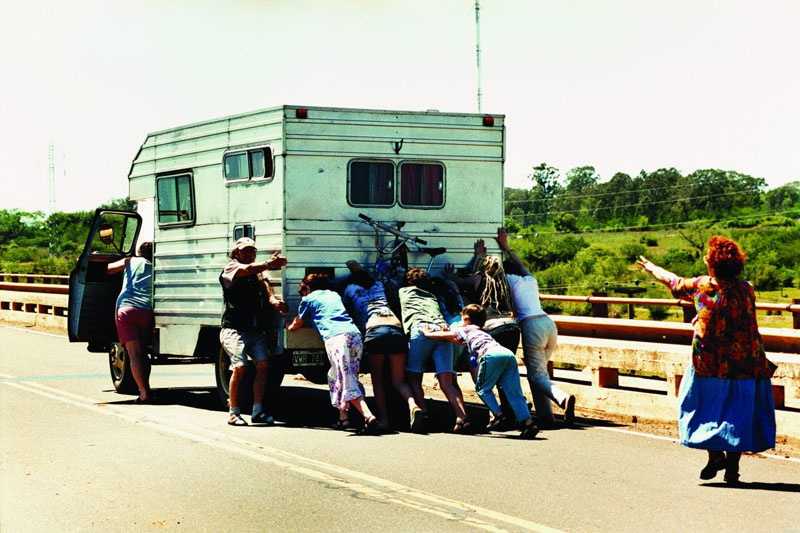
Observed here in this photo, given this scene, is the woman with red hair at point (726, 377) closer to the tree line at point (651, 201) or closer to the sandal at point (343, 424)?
the sandal at point (343, 424)

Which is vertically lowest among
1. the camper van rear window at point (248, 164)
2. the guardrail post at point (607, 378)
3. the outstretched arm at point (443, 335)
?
the guardrail post at point (607, 378)

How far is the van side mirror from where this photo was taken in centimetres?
1276

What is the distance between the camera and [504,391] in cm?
996

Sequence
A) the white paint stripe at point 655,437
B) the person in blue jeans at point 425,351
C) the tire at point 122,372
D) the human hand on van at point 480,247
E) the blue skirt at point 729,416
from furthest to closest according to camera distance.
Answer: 1. the tire at point 122,372
2. the human hand on van at point 480,247
3. the person in blue jeans at point 425,351
4. the white paint stripe at point 655,437
5. the blue skirt at point 729,416

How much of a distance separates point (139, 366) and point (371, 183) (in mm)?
3439

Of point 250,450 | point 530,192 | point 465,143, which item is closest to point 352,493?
point 250,450

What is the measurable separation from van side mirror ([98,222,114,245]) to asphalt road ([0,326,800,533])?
218 cm

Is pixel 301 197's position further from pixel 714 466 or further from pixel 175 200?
pixel 714 466

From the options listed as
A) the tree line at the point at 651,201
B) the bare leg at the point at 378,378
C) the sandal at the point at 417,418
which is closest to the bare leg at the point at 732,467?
the sandal at the point at 417,418

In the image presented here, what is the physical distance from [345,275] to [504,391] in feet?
7.18

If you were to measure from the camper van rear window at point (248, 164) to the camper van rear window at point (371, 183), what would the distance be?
856 mm

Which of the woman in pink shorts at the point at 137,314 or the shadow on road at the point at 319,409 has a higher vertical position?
the woman in pink shorts at the point at 137,314

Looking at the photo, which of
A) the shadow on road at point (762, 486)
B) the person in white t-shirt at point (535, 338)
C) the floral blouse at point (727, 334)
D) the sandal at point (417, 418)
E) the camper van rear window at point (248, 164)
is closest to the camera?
the shadow on road at point (762, 486)

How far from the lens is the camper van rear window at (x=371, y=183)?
1130 centimetres
